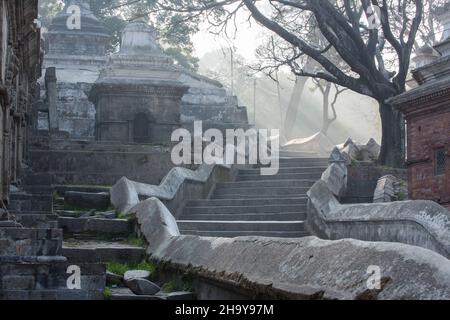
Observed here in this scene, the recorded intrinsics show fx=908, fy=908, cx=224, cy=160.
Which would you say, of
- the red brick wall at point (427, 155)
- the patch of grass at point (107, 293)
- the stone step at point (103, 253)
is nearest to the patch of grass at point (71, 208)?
the stone step at point (103, 253)

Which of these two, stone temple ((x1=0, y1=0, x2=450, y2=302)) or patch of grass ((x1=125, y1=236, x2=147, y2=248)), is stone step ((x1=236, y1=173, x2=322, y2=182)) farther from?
patch of grass ((x1=125, y1=236, x2=147, y2=248))

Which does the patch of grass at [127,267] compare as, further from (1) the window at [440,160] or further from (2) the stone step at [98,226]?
(1) the window at [440,160]

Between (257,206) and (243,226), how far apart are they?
230 centimetres

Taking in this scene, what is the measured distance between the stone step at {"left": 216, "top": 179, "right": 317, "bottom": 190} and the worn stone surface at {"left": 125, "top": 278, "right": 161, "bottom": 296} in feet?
32.5

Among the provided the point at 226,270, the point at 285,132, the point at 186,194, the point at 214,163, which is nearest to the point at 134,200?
the point at 186,194

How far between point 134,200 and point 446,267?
10.1 m

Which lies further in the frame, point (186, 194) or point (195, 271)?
point (186, 194)

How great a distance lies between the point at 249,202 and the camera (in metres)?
18.2

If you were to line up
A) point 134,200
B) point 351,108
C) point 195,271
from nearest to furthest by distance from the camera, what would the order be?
point 195,271
point 134,200
point 351,108

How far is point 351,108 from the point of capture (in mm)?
87062

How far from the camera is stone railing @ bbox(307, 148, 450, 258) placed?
11305mm

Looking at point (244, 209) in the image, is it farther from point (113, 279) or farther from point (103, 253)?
point (113, 279)

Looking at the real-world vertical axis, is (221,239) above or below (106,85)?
below
